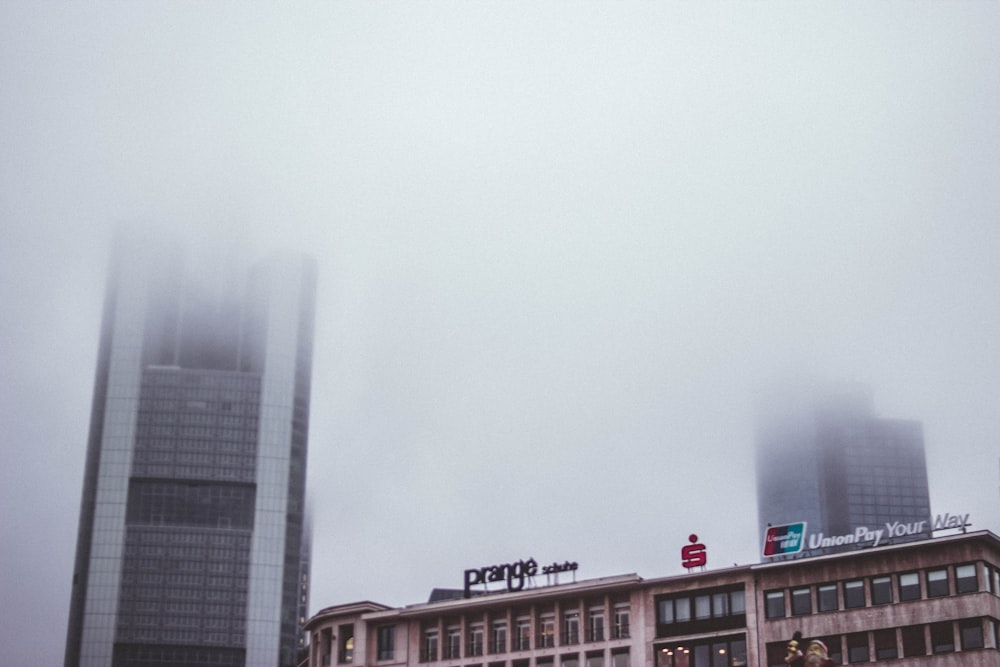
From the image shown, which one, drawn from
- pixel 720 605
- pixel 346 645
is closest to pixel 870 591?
pixel 720 605

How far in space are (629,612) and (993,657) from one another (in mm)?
36430

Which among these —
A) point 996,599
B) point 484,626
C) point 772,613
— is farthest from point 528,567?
point 996,599

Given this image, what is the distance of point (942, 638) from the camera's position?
119500 mm

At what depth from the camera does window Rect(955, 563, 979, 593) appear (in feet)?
392

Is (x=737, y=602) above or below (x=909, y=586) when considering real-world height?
above

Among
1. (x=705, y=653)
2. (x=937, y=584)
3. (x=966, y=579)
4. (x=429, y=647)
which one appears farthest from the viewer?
(x=429, y=647)

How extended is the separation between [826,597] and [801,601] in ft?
8.18

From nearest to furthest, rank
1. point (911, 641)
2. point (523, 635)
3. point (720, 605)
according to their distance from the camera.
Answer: point (911, 641)
point (720, 605)
point (523, 635)

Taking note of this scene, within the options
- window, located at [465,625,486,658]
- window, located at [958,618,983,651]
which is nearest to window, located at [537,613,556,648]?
window, located at [465,625,486,658]

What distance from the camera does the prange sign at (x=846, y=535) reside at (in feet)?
398

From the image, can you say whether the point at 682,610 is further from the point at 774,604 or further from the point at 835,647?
the point at 835,647

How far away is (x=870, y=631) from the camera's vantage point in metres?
123

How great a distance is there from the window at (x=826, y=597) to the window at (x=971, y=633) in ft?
38.5

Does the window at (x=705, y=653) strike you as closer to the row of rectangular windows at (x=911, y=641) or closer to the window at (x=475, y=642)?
the row of rectangular windows at (x=911, y=641)
